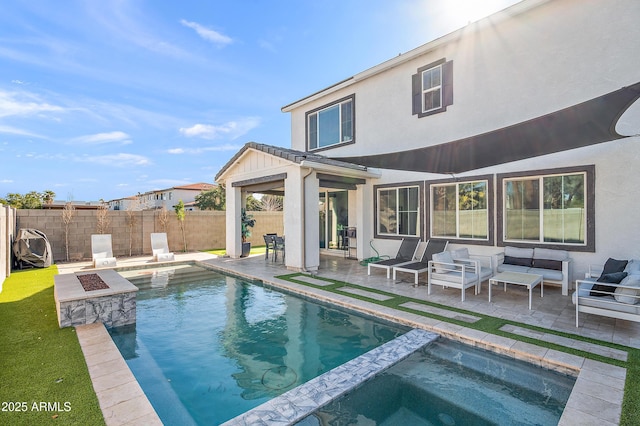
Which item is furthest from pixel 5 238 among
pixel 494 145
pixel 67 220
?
pixel 494 145

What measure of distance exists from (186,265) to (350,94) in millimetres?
11175

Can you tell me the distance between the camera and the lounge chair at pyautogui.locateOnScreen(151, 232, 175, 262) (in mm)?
14587

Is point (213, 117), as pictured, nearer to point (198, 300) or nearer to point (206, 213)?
point (206, 213)

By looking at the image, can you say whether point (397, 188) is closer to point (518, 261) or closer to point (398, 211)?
point (398, 211)

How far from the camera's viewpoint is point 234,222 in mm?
15398

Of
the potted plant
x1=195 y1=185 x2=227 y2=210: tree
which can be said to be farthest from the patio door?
x1=195 y1=185 x2=227 y2=210: tree

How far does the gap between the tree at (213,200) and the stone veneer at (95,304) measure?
2988 centimetres

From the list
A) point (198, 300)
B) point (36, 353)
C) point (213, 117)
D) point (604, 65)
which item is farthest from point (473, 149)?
point (213, 117)

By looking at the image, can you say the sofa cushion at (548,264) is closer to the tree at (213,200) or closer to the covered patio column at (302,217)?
the covered patio column at (302,217)

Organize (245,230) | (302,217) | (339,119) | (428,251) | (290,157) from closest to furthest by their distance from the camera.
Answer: (428,251) < (290,157) < (302,217) < (339,119) < (245,230)

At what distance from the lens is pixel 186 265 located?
14484 mm

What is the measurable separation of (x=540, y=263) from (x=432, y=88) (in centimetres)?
703

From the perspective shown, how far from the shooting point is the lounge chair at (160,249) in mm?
14587

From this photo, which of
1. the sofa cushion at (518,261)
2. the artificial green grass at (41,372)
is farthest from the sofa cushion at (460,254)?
the artificial green grass at (41,372)
